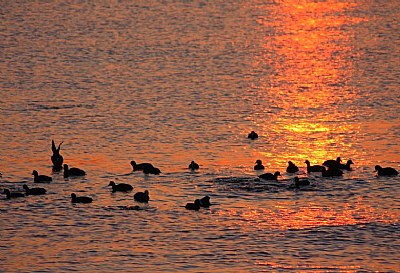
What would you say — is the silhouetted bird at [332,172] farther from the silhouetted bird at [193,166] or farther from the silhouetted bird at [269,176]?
the silhouetted bird at [193,166]

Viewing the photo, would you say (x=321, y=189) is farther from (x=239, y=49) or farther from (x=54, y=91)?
(x=239, y=49)

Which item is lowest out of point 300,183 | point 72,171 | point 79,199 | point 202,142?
point 79,199

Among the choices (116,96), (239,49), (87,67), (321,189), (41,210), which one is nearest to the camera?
(41,210)

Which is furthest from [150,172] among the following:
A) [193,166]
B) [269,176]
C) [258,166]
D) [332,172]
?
[332,172]

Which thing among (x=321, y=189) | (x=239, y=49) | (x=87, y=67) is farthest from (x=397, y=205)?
(x=239, y=49)

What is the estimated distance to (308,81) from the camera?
5944 centimetres

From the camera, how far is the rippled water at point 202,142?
32156mm

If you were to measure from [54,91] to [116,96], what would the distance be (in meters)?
3.27

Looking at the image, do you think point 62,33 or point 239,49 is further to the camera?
point 62,33

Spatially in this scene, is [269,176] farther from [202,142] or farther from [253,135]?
[253,135]

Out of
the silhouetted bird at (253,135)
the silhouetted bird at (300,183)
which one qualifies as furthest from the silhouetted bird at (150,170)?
the silhouetted bird at (253,135)

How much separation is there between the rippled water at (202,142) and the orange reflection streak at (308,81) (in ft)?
0.45

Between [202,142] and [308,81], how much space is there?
52.7ft

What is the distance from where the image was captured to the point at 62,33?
269 feet
